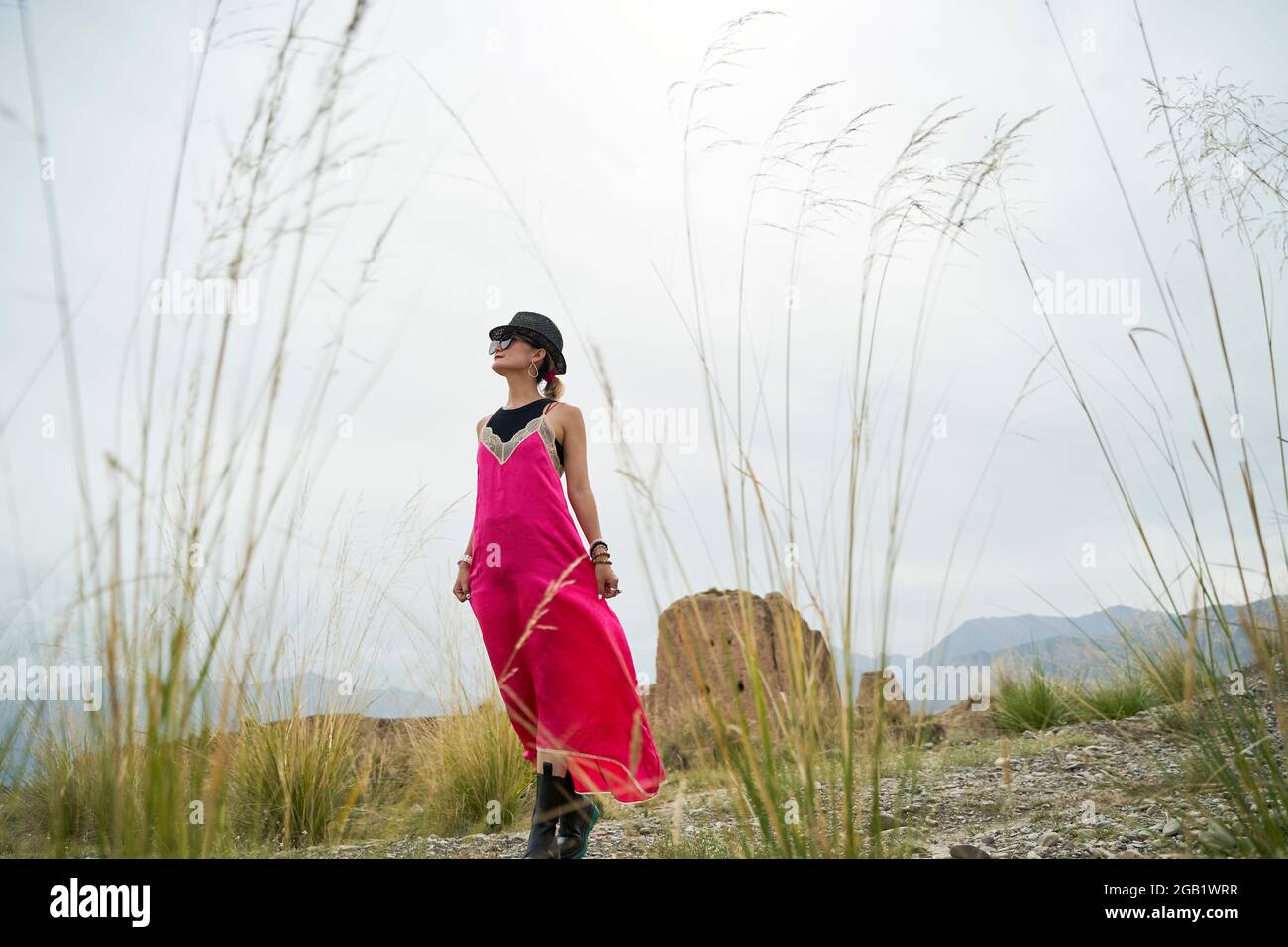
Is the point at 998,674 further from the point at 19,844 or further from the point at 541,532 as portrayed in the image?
the point at 19,844

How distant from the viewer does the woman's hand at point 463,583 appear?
288 cm

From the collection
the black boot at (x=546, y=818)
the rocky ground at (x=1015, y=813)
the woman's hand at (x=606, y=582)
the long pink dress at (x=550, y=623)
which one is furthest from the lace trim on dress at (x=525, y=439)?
the rocky ground at (x=1015, y=813)

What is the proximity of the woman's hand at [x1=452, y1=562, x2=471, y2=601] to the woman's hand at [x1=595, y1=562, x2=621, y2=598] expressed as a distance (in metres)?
0.50

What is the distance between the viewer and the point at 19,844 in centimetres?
182

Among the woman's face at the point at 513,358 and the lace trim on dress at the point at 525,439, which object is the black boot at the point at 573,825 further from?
the woman's face at the point at 513,358

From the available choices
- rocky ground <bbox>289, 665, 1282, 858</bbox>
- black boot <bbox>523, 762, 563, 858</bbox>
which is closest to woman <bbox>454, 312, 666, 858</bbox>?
black boot <bbox>523, 762, 563, 858</bbox>

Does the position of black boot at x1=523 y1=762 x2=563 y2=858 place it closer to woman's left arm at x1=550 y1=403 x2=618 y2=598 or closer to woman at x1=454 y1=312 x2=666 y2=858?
woman at x1=454 y1=312 x2=666 y2=858

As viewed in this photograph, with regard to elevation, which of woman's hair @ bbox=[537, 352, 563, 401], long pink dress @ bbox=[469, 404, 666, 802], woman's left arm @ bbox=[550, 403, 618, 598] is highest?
woman's hair @ bbox=[537, 352, 563, 401]

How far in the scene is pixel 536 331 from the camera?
2.93 m

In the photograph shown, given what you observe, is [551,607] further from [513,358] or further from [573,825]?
[513,358]

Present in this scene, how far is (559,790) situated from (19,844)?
1338 mm

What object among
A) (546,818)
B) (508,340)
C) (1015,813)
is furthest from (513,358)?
(1015,813)

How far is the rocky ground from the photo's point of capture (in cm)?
205
